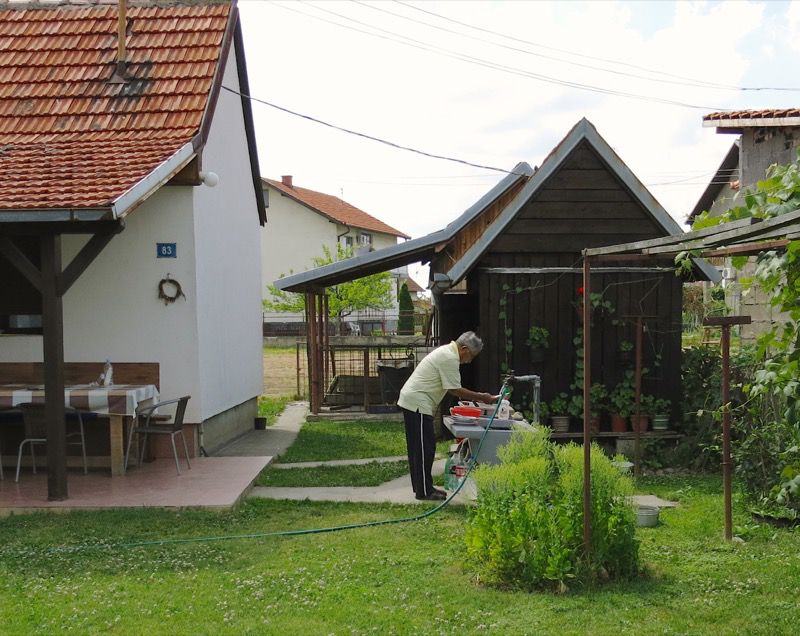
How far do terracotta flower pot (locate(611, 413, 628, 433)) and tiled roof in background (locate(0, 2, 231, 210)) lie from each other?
6.21 m

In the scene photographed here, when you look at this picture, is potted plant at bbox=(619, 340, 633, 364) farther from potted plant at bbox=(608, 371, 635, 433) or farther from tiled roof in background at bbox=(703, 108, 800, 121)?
tiled roof in background at bbox=(703, 108, 800, 121)

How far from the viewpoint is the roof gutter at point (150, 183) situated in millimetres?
8273

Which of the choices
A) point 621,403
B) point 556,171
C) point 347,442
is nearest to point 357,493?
point 347,442

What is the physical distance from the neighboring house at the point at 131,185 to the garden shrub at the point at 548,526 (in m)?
4.39

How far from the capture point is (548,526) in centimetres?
595

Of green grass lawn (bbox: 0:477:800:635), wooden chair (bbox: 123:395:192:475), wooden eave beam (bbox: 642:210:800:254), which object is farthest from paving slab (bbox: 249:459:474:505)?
wooden eave beam (bbox: 642:210:800:254)

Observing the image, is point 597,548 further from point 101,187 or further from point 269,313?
point 269,313

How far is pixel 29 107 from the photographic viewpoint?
11508 millimetres

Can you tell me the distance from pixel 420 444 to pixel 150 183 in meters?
3.71

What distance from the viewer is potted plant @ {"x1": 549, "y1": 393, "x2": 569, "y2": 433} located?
37.7 ft

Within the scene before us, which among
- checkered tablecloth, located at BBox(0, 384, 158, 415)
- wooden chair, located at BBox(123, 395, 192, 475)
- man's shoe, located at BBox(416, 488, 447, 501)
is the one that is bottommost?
man's shoe, located at BBox(416, 488, 447, 501)

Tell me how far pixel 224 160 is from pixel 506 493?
8.18 meters

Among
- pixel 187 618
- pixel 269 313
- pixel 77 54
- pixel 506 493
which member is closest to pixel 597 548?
pixel 506 493

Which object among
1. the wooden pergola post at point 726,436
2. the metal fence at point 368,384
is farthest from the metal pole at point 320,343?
the wooden pergola post at point 726,436
